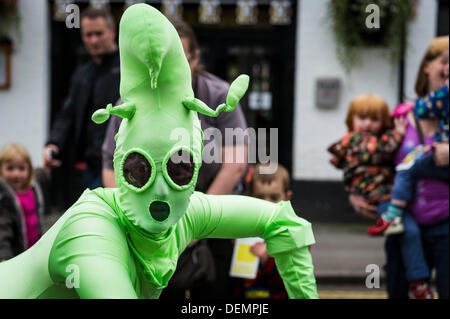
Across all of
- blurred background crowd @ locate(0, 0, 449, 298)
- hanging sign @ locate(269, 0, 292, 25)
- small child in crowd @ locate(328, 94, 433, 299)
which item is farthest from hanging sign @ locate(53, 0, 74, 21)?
small child in crowd @ locate(328, 94, 433, 299)

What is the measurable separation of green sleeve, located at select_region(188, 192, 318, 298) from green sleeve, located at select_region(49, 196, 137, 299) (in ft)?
0.85

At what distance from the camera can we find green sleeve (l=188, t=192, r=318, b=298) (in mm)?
1734

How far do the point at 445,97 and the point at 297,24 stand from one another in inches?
234

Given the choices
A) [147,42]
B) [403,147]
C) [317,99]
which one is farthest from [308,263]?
[317,99]

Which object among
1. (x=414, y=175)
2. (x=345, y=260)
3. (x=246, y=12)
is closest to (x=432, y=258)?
(x=414, y=175)

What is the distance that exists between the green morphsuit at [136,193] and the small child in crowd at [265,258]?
2.13 meters

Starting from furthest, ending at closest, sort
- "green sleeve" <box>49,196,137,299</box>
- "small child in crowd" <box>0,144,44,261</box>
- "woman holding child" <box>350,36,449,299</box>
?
1. "small child in crowd" <box>0,144,44,261</box>
2. "woman holding child" <box>350,36,449,299</box>
3. "green sleeve" <box>49,196,137,299</box>

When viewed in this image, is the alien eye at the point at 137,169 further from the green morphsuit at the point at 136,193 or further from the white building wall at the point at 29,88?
the white building wall at the point at 29,88

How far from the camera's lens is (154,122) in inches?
58.1

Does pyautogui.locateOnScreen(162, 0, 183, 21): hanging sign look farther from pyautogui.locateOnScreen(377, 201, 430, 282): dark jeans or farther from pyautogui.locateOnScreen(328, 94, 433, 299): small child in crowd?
pyautogui.locateOnScreen(377, 201, 430, 282): dark jeans

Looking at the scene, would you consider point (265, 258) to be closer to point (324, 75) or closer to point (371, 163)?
point (371, 163)

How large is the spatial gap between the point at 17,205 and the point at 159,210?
2979 mm

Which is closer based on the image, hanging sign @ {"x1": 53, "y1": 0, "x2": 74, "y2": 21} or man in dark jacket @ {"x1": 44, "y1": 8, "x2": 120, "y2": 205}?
man in dark jacket @ {"x1": 44, "y1": 8, "x2": 120, "y2": 205}

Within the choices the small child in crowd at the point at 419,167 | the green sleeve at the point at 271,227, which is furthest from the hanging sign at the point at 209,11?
the green sleeve at the point at 271,227
